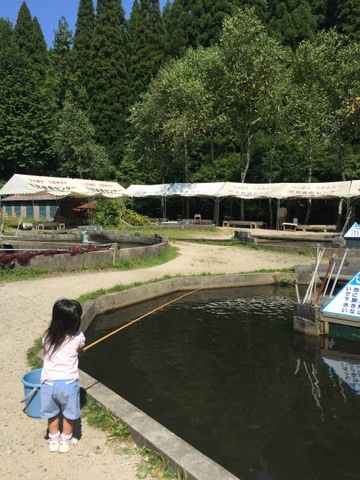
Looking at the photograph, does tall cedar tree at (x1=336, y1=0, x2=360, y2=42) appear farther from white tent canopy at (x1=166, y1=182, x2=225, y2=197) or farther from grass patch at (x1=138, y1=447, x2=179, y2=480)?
grass patch at (x1=138, y1=447, x2=179, y2=480)

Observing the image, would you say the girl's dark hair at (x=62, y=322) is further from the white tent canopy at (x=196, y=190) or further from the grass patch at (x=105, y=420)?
the white tent canopy at (x=196, y=190)

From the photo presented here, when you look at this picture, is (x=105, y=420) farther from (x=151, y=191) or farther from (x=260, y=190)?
(x=151, y=191)

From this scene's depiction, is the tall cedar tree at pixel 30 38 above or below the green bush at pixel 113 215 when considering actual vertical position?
above

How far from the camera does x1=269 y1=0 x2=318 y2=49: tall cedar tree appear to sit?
49312 millimetres

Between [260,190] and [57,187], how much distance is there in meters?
14.5

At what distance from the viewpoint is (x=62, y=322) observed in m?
4.15

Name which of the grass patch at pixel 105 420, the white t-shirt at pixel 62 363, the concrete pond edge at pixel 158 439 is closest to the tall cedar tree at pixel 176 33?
the concrete pond edge at pixel 158 439

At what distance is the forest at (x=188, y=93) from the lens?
37.0m

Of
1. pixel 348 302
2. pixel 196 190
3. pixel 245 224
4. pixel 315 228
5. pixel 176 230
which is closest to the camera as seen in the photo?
pixel 348 302

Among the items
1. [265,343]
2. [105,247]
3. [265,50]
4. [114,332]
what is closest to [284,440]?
[265,343]

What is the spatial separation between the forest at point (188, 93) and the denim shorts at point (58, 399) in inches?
975

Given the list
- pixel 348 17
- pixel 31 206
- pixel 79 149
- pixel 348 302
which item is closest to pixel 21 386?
pixel 348 302

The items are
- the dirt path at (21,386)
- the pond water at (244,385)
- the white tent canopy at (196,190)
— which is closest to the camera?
the dirt path at (21,386)

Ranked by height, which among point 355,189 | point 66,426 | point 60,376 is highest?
point 355,189
